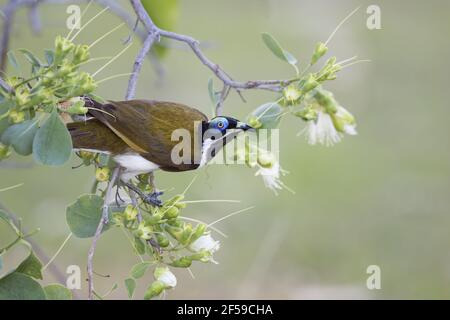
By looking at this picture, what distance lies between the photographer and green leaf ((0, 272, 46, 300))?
6.32 feet

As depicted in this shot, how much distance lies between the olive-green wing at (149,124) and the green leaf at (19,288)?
62cm

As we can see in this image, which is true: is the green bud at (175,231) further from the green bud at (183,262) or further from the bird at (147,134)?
the bird at (147,134)

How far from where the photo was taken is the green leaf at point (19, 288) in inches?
75.9

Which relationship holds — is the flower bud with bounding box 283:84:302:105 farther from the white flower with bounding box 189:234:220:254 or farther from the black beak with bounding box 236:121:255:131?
the white flower with bounding box 189:234:220:254

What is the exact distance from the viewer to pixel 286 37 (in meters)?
6.98

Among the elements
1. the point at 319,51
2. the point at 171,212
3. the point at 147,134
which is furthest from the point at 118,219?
the point at 319,51

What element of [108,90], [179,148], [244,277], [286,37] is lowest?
Result: [244,277]

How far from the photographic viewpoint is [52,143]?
1.97m

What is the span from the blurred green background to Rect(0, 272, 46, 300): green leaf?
206 centimetres

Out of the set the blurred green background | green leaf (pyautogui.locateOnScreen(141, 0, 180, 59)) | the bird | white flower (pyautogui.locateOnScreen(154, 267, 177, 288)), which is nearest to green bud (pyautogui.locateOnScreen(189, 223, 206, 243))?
white flower (pyautogui.locateOnScreen(154, 267, 177, 288))

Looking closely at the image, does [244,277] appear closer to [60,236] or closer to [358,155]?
[60,236]

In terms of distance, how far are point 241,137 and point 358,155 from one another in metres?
3.86

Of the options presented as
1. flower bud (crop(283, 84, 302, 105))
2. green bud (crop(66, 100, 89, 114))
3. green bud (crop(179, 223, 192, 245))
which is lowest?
green bud (crop(179, 223, 192, 245))
